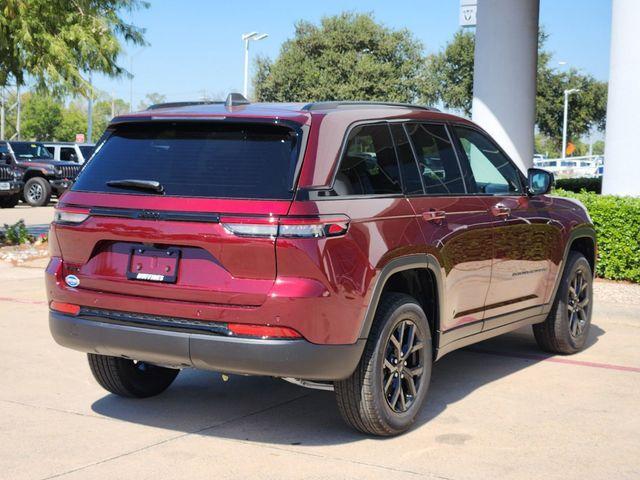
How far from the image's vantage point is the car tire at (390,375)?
16.9 ft

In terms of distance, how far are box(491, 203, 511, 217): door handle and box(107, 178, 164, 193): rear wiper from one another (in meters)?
2.38

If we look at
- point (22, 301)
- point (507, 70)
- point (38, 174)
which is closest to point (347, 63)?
point (38, 174)

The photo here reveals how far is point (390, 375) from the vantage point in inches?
212

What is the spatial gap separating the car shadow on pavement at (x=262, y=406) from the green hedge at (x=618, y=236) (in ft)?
14.9

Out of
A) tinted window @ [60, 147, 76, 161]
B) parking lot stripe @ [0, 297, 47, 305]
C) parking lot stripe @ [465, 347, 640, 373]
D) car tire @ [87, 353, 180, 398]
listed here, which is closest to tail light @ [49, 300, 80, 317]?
car tire @ [87, 353, 180, 398]

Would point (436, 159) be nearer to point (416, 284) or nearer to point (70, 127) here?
point (416, 284)

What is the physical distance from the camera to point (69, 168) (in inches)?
1169

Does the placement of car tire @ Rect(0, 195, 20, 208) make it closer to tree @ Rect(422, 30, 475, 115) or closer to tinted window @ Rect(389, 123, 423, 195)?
tinted window @ Rect(389, 123, 423, 195)

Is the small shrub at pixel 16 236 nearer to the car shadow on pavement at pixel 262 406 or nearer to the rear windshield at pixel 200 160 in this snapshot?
the car shadow on pavement at pixel 262 406

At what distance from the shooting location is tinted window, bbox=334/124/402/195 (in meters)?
5.16

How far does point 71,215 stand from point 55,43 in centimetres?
966

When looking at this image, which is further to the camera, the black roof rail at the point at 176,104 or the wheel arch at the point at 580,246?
the wheel arch at the point at 580,246

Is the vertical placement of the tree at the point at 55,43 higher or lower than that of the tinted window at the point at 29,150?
higher

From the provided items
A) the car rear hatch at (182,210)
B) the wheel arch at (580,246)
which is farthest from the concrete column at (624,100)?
the car rear hatch at (182,210)
